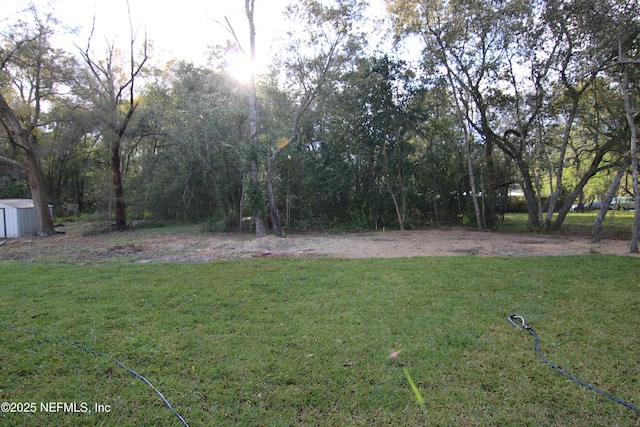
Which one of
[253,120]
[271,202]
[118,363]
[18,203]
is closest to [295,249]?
[271,202]

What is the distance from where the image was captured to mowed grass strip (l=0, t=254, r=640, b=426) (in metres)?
2.09

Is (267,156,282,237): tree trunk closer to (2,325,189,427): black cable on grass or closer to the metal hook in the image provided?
(2,325,189,427): black cable on grass

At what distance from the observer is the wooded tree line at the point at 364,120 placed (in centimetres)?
1016

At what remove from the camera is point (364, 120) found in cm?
1203

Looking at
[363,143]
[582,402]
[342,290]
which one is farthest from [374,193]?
[582,402]

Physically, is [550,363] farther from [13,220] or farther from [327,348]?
[13,220]

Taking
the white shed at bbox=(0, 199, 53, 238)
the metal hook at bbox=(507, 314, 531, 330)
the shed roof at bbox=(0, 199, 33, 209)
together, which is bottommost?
the metal hook at bbox=(507, 314, 531, 330)

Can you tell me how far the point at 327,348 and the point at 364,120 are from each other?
1033 cm

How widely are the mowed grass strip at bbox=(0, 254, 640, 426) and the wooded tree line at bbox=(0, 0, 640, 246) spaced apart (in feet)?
23.0

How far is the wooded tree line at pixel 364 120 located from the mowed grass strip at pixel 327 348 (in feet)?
23.0

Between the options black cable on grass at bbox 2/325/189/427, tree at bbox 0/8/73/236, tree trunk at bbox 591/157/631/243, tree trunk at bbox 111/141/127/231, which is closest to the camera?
black cable on grass at bbox 2/325/189/427

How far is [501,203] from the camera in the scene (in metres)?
13.8

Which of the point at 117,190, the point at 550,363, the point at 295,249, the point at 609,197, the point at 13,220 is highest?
the point at 117,190

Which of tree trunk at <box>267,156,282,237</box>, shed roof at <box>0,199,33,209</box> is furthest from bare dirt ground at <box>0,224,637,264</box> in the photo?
shed roof at <box>0,199,33,209</box>
